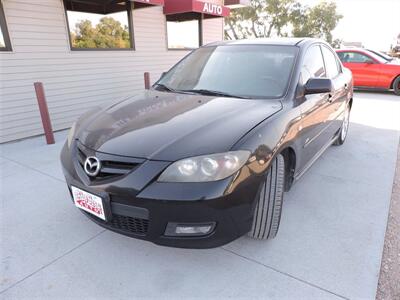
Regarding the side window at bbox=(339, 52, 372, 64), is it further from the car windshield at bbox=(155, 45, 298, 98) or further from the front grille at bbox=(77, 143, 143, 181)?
the front grille at bbox=(77, 143, 143, 181)

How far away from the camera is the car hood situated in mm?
1698

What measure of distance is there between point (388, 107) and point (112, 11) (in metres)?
6.86

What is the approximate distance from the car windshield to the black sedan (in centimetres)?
1

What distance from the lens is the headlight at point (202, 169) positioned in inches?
63.2

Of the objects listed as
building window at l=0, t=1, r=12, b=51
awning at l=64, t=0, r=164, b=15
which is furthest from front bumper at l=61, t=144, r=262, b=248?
awning at l=64, t=0, r=164, b=15

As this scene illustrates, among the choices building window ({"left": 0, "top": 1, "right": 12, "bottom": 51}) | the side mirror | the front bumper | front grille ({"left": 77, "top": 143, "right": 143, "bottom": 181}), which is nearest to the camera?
the front bumper

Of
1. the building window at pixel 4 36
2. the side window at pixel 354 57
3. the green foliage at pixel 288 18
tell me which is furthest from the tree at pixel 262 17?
the building window at pixel 4 36

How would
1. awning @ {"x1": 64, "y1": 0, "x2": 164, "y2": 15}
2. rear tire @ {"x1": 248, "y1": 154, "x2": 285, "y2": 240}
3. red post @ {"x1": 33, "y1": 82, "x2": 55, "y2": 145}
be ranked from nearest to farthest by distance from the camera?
rear tire @ {"x1": 248, "y1": 154, "x2": 285, "y2": 240}
red post @ {"x1": 33, "y1": 82, "x2": 55, "y2": 145}
awning @ {"x1": 64, "y1": 0, "x2": 164, "y2": 15}

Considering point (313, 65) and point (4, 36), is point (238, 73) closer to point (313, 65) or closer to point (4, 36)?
point (313, 65)

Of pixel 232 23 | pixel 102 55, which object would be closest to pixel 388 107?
pixel 102 55

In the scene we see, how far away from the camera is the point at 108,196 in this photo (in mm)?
1713

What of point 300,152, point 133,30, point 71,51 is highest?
point 133,30

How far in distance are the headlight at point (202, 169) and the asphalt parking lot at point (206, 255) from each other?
72 centimetres

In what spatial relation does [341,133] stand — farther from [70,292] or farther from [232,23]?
[232,23]
